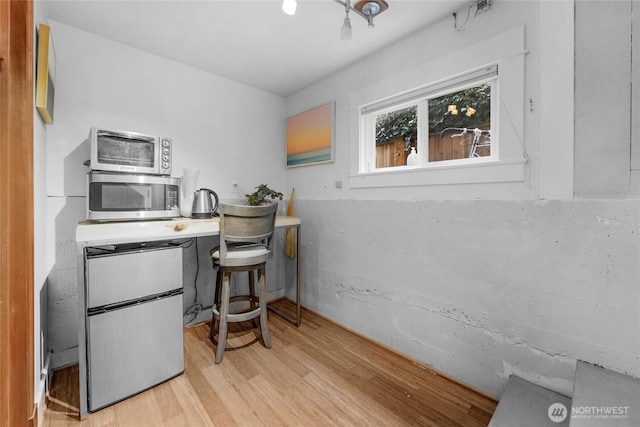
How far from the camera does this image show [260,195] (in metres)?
2.75

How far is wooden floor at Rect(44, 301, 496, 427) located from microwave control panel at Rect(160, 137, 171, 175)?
1356 mm

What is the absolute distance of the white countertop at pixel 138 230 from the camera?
Result: 56.2 inches

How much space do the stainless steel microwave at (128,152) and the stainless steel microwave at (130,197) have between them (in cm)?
6

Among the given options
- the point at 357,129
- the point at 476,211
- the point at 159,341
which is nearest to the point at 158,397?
the point at 159,341

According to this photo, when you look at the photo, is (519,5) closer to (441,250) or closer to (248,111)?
(441,250)

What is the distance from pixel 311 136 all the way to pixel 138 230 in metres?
1.77

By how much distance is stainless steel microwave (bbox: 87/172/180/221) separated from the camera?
5.20 feet

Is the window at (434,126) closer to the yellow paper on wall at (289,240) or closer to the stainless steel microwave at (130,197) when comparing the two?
the yellow paper on wall at (289,240)

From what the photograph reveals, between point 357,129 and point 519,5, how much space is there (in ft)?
4.03

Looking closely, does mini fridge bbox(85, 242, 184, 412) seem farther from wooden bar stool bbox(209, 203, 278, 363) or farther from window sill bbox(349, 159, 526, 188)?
window sill bbox(349, 159, 526, 188)

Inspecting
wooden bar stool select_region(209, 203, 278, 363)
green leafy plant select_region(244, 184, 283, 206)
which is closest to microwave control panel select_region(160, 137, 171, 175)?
wooden bar stool select_region(209, 203, 278, 363)

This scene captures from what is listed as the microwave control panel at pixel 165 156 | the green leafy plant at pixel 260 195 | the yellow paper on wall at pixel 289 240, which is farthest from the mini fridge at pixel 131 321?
the yellow paper on wall at pixel 289 240

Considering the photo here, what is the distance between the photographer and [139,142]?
5.81ft

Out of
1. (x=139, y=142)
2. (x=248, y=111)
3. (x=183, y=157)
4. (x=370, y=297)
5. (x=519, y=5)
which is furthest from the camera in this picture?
(x=248, y=111)
